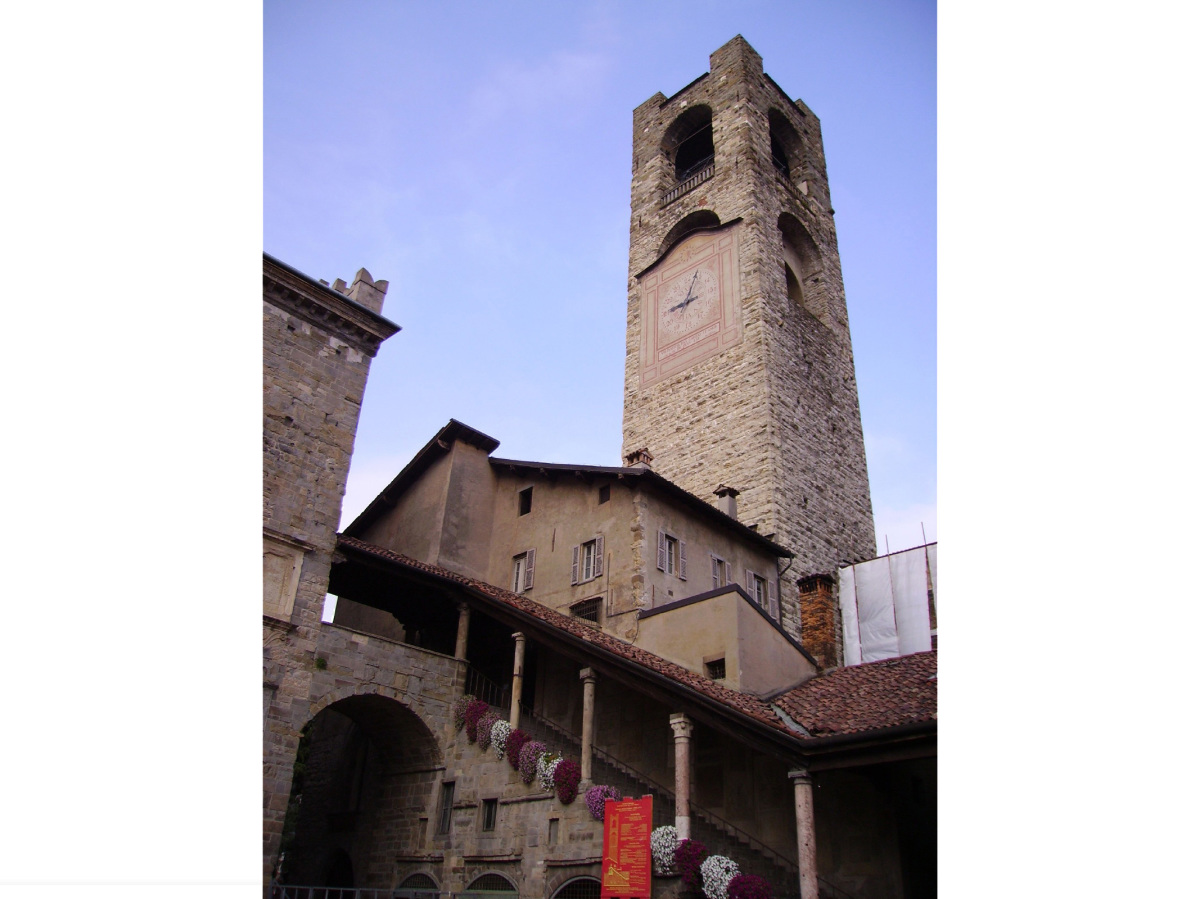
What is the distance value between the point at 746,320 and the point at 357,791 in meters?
16.1

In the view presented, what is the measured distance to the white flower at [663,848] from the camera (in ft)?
33.5

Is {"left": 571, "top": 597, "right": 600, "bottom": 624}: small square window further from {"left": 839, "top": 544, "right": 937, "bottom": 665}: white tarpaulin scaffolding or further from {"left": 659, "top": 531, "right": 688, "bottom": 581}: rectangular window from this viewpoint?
{"left": 839, "top": 544, "right": 937, "bottom": 665}: white tarpaulin scaffolding

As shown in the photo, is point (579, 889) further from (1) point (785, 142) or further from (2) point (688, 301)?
(1) point (785, 142)

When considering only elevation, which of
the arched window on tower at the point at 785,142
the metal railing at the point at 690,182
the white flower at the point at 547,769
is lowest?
the white flower at the point at 547,769

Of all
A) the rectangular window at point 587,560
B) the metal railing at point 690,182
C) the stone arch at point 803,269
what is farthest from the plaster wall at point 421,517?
the metal railing at point 690,182

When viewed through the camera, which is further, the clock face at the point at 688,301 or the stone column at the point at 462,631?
the clock face at the point at 688,301

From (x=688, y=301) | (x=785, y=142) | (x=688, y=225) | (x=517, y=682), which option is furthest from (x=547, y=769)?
(x=785, y=142)

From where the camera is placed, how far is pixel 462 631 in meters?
15.2

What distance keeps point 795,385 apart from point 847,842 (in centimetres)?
1526

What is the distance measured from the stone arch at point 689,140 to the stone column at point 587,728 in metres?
23.8

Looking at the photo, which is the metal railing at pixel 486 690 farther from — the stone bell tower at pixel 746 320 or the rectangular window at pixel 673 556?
the stone bell tower at pixel 746 320

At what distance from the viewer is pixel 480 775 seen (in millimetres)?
13508
